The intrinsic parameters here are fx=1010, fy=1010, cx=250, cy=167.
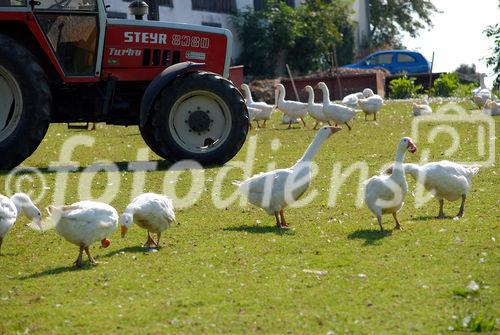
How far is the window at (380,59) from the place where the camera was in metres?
50.0

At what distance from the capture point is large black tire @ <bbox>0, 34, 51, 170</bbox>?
1523 centimetres

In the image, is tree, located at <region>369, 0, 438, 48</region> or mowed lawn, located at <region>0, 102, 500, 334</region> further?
tree, located at <region>369, 0, 438, 48</region>

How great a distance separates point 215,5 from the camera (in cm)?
→ 4309

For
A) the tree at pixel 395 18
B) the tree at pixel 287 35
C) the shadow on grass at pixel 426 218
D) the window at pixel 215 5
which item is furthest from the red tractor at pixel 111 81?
the tree at pixel 395 18

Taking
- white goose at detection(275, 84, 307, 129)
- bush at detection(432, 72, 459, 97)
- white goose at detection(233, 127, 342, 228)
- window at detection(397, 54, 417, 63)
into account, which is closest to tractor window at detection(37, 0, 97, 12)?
white goose at detection(233, 127, 342, 228)

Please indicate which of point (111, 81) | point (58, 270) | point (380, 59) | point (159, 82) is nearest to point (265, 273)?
point (58, 270)

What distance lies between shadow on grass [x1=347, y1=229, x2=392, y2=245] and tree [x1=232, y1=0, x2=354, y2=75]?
107ft

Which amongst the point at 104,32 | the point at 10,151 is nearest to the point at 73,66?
the point at 104,32

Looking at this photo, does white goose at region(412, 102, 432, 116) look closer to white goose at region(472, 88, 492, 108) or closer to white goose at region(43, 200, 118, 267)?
white goose at region(472, 88, 492, 108)

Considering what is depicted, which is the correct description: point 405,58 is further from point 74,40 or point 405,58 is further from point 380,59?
point 74,40

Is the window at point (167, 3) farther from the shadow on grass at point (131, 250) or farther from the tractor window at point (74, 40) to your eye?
the shadow on grass at point (131, 250)

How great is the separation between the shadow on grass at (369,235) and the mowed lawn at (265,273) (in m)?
0.02

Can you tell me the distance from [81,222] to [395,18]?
61543 millimetres

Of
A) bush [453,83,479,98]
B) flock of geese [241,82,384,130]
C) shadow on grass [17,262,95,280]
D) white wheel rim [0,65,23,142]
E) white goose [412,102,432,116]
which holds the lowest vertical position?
bush [453,83,479,98]
